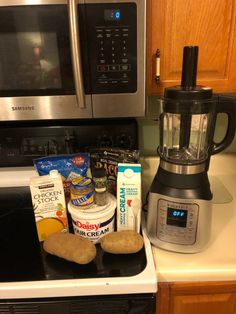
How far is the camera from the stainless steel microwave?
0.72 metres

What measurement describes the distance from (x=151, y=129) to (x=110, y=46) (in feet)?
1.77

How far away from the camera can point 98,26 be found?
0.73 metres

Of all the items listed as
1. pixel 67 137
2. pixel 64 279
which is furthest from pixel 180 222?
pixel 67 137

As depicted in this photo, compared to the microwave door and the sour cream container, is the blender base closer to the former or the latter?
the sour cream container

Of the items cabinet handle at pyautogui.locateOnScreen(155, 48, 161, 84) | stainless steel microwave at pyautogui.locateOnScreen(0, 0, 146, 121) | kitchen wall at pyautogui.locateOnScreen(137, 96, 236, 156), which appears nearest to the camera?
stainless steel microwave at pyautogui.locateOnScreen(0, 0, 146, 121)

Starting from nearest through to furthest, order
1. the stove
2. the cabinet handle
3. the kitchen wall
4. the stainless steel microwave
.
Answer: the stove → the stainless steel microwave → the cabinet handle → the kitchen wall

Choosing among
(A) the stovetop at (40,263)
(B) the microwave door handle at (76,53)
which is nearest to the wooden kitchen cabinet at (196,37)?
(B) the microwave door handle at (76,53)

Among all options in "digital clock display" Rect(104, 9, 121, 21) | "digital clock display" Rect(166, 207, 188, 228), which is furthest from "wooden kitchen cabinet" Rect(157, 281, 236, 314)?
"digital clock display" Rect(104, 9, 121, 21)

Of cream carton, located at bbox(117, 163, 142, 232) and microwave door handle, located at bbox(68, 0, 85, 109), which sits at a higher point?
microwave door handle, located at bbox(68, 0, 85, 109)

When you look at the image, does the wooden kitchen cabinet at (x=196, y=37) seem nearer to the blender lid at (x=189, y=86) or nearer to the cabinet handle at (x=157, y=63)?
the cabinet handle at (x=157, y=63)

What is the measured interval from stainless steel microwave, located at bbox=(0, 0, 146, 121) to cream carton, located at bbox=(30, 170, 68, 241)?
0.74 ft

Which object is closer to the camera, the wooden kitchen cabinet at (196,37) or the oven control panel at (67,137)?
the wooden kitchen cabinet at (196,37)

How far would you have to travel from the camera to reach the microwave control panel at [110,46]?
72cm

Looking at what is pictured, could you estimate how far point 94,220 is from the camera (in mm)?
681
